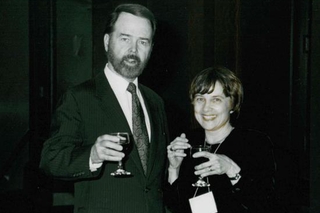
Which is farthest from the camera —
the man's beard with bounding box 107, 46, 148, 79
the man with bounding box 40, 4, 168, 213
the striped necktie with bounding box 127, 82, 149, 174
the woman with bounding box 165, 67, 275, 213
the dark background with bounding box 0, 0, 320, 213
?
the dark background with bounding box 0, 0, 320, 213

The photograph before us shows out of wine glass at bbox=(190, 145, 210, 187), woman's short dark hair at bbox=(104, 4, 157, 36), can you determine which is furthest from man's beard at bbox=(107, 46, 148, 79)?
wine glass at bbox=(190, 145, 210, 187)

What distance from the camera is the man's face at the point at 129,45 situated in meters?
2.67

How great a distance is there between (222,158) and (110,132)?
2.15 ft

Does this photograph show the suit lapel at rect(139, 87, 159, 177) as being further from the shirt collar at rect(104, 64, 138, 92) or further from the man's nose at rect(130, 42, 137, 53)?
the man's nose at rect(130, 42, 137, 53)

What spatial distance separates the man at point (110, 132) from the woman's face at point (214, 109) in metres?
0.30

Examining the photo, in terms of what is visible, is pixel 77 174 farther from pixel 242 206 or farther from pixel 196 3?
pixel 196 3

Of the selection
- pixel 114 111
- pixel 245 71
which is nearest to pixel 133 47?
pixel 114 111

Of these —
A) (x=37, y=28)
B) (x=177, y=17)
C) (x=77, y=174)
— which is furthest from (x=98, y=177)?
(x=37, y=28)

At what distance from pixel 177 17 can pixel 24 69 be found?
9.42 ft

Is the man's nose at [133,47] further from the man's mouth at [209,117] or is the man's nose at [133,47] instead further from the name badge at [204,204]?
the name badge at [204,204]

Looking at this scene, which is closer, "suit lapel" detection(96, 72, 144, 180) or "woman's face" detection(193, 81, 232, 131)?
"suit lapel" detection(96, 72, 144, 180)

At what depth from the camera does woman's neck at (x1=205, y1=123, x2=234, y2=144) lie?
2.70 m

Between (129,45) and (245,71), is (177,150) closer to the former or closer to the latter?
(129,45)

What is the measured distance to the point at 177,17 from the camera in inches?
218
